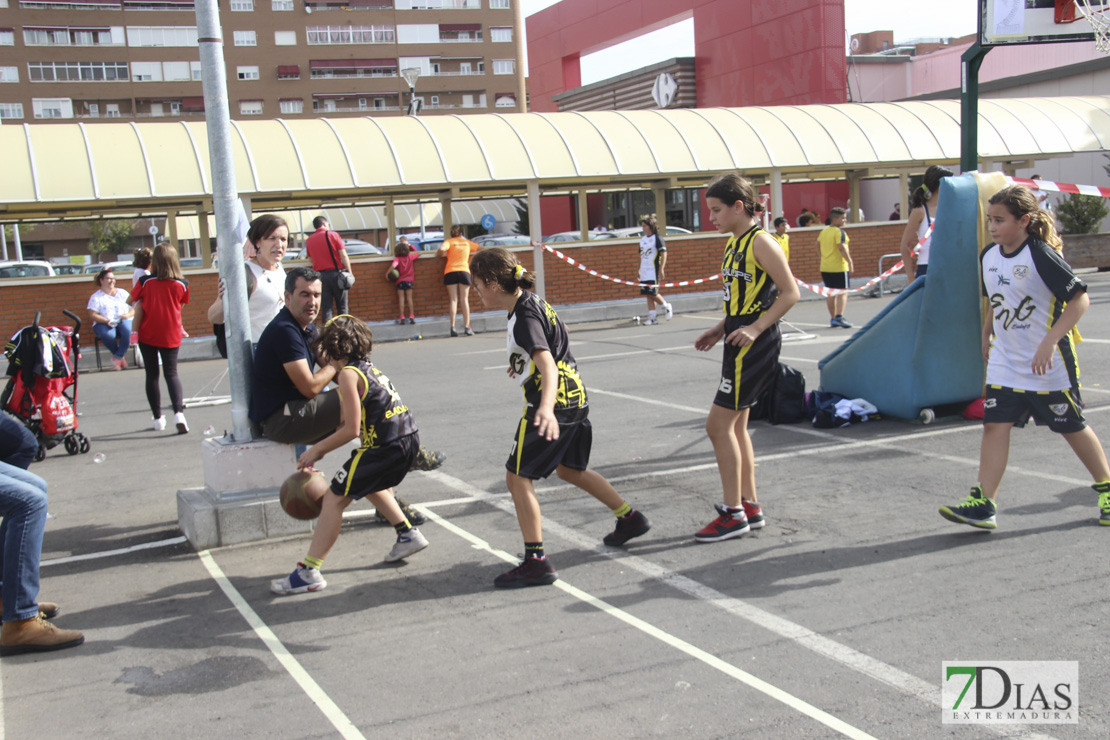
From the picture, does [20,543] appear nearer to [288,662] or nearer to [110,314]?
[288,662]

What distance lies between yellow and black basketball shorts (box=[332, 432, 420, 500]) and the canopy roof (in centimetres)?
1316

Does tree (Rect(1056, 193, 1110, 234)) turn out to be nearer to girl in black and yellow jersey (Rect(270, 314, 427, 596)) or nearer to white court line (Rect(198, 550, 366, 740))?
girl in black and yellow jersey (Rect(270, 314, 427, 596))

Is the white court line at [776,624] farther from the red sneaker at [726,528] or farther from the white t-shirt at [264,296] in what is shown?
the white t-shirt at [264,296]

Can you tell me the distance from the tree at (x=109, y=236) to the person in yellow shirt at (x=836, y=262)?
6272 centimetres

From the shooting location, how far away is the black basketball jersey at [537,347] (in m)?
4.55

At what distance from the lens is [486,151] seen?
18719mm

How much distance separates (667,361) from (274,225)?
7.21m

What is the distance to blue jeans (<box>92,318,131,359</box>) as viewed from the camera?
13.7m

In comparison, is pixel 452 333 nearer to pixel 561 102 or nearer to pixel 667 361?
pixel 667 361

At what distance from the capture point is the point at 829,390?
8500 mm

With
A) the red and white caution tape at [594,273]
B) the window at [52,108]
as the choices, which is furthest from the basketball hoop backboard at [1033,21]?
the window at [52,108]

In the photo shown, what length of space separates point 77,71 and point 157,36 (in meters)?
6.55

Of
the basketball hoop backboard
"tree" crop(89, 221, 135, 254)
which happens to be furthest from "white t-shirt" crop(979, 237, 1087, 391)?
"tree" crop(89, 221, 135, 254)

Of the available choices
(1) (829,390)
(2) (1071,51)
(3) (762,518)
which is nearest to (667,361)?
(1) (829,390)
